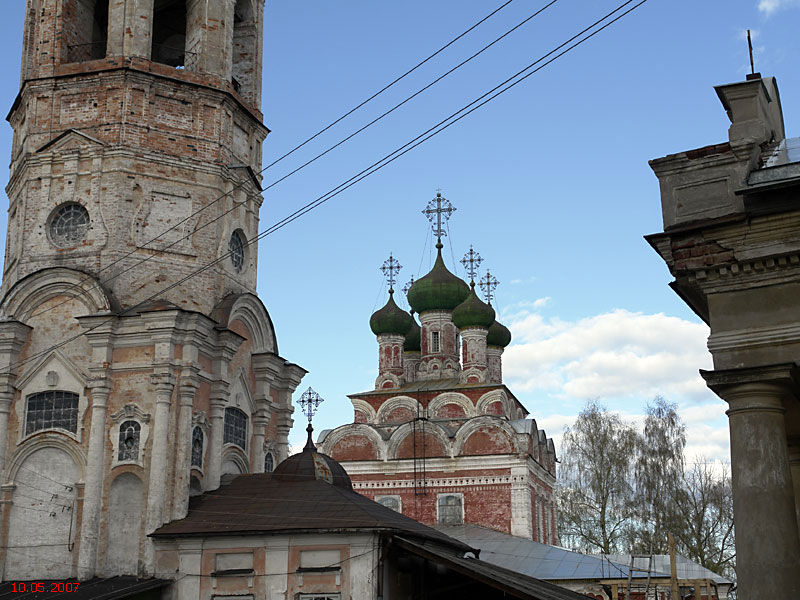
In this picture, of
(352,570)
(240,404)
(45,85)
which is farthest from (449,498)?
(45,85)

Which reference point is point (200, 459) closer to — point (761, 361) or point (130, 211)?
point (130, 211)

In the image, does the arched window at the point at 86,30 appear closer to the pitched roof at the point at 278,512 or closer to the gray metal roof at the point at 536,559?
the pitched roof at the point at 278,512

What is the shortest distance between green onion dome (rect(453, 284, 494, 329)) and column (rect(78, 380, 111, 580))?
1932 centimetres

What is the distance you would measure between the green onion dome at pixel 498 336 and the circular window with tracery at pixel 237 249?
1824 centimetres

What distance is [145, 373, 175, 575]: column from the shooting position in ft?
48.9

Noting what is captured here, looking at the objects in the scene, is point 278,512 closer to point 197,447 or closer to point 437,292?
point 197,447

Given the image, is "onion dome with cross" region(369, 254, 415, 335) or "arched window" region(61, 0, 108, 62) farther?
"onion dome with cross" region(369, 254, 415, 335)

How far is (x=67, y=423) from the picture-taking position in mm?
15953

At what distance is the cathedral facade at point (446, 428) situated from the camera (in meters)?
29.4

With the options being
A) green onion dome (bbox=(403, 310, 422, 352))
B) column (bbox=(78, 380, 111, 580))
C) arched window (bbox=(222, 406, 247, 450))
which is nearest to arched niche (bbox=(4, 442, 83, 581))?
column (bbox=(78, 380, 111, 580))

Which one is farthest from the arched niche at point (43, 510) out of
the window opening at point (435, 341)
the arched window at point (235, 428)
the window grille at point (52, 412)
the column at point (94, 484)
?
the window opening at point (435, 341)

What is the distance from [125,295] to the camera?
16516 mm

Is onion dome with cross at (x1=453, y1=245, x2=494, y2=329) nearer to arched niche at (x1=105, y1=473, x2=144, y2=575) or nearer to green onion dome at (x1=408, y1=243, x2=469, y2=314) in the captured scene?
green onion dome at (x1=408, y1=243, x2=469, y2=314)
